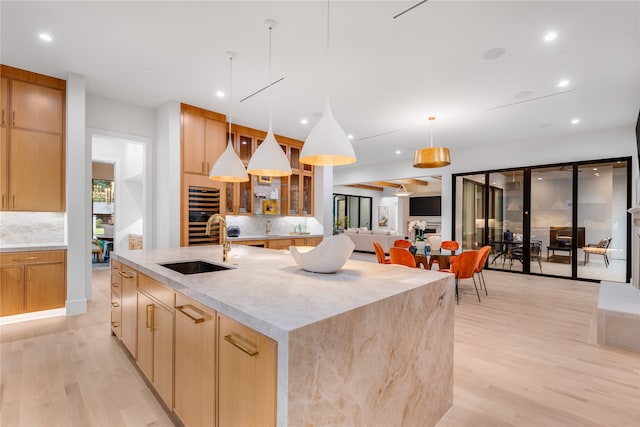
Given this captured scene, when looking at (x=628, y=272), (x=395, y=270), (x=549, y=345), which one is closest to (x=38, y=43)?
(x=395, y=270)

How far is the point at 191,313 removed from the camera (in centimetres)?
162

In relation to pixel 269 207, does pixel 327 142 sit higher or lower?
higher

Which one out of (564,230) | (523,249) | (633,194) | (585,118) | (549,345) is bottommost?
(549,345)

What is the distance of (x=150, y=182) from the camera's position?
5117mm

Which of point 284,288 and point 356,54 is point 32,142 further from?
point 284,288

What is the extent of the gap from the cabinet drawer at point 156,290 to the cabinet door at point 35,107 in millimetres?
3110

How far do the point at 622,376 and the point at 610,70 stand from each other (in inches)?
130

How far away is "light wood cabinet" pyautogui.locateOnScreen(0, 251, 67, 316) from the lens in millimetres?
3648

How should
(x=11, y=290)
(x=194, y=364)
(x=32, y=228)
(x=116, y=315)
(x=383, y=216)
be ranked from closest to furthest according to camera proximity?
(x=194, y=364) → (x=116, y=315) → (x=11, y=290) → (x=32, y=228) → (x=383, y=216)

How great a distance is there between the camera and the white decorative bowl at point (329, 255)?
6.23 feet

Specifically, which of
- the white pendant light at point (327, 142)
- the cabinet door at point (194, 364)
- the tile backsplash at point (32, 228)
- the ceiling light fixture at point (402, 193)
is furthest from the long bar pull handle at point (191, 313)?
the ceiling light fixture at point (402, 193)

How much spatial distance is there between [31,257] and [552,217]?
8754 mm

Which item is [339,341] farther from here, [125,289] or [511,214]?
[511,214]

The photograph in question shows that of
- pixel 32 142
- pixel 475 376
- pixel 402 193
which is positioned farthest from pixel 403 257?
pixel 402 193
